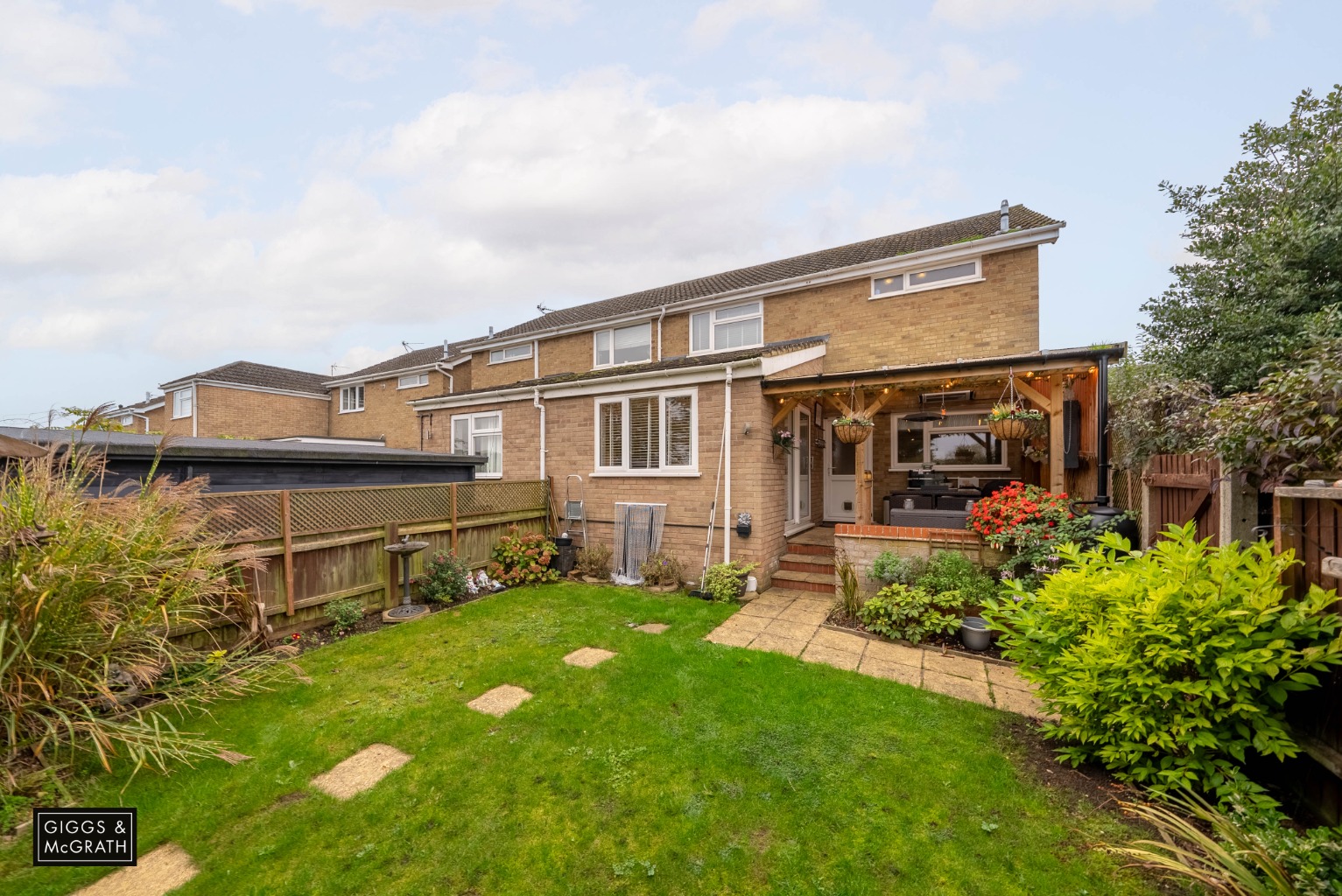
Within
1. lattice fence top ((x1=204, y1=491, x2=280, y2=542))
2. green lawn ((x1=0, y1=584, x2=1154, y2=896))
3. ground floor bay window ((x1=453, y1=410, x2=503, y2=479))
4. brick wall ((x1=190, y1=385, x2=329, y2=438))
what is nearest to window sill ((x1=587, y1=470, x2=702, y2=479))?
ground floor bay window ((x1=453, y1=410, x2=503, y2=479))

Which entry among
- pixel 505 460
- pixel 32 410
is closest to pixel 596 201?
pixel 505 460

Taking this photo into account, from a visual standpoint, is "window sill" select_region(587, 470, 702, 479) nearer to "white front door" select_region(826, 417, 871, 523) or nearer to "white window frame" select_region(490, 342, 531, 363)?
"white front door" select_region(826, 417, 871, 523)

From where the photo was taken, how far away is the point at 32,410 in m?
4.45

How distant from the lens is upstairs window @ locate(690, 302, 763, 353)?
475 inches

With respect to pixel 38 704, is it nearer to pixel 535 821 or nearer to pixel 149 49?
pixel 535 821

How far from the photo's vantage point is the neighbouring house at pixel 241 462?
5375 millimetres

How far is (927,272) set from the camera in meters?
10.2

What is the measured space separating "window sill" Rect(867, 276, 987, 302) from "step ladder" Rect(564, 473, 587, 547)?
7.56 m

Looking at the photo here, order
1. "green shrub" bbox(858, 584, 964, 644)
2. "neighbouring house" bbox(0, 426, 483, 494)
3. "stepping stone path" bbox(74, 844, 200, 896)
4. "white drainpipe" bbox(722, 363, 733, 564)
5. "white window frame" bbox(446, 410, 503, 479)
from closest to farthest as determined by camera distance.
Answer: "stepping stone path" bbox(74, 844, 200, 896), "neighbouring house" bbox(0, 426, 483, 494), "green shrub" bbox(858, 584, 964, 644), "white drainpipe" bbox(722, 363, 733, 564), "white window frame" bbox(446, 410, 503, 479)

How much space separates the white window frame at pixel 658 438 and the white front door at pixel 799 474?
2.13m

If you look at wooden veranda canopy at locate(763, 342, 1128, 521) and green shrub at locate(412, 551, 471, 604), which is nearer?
wooden veranda canopy at locate(763, 342, 1128, 521)

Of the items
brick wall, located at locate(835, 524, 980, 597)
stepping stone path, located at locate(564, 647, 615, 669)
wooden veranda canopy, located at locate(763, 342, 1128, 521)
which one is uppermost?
Answer: wooden veranda canopy, located at locate(763, 342, 1128, 521)

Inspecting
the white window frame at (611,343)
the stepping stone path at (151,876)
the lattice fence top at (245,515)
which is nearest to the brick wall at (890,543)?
the stepping stone path at (151,876)

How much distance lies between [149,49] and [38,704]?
9382mm
